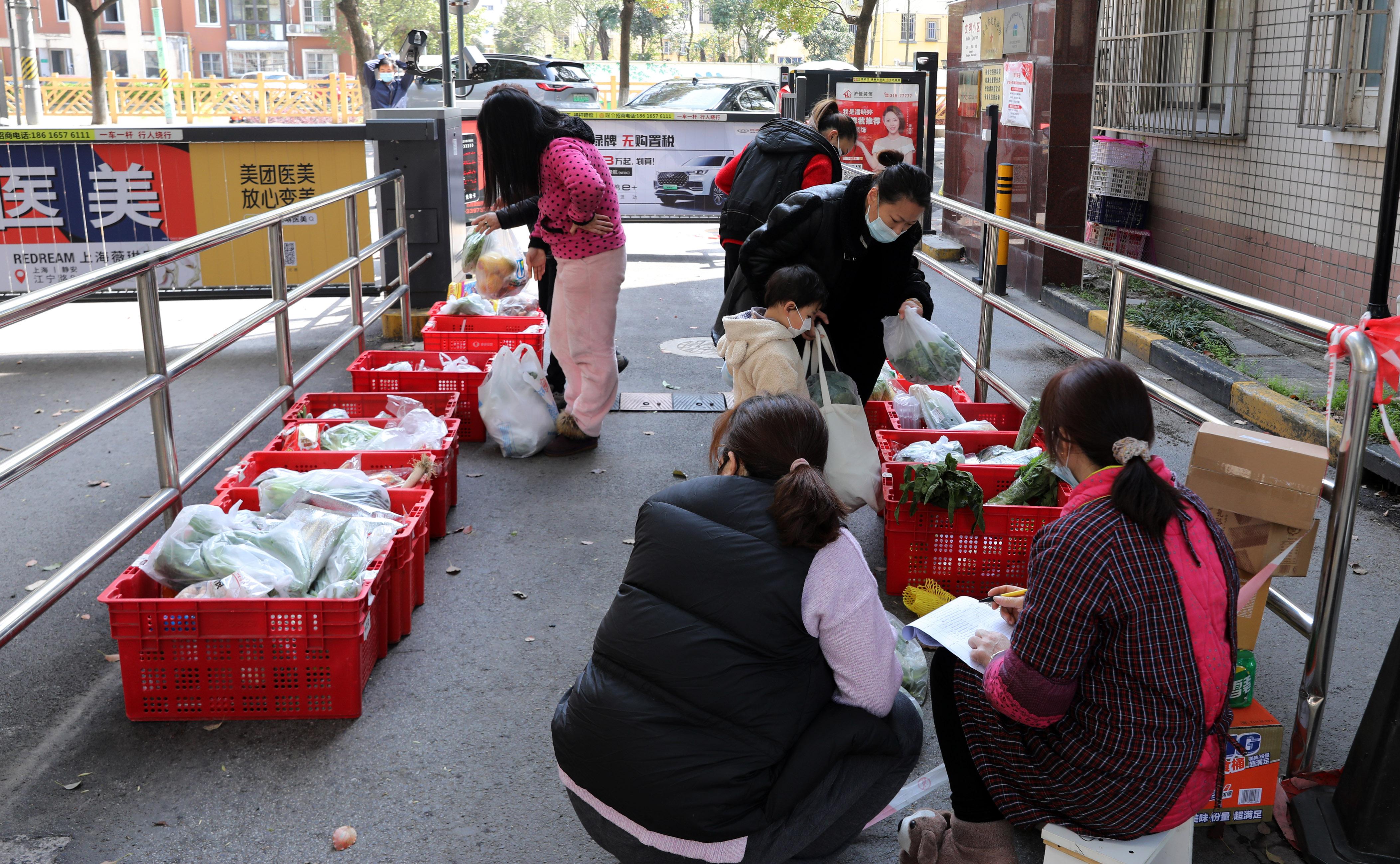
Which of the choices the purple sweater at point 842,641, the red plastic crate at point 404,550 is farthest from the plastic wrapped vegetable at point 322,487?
the purple sweater at point 842,641

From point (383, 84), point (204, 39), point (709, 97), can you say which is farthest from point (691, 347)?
point (204, 39)

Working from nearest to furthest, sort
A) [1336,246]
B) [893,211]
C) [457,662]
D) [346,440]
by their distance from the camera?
[457,662]
[893,211]
[346,440]
[1336,246]

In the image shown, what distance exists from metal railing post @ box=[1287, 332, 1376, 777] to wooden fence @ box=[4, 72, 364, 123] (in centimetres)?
2900

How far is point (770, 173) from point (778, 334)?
1.82 metres

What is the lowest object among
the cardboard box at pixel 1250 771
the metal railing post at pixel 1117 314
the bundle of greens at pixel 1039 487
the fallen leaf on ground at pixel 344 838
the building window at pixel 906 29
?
the fallen leaf on ground at pixel 344 838

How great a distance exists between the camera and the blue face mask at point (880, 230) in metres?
4.31

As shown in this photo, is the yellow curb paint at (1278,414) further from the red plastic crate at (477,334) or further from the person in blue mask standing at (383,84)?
the person in blue mask standing at (383,84)

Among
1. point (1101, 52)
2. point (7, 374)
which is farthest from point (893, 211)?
point (1101, 52)

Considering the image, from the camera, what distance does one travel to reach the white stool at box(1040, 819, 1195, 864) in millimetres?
2268

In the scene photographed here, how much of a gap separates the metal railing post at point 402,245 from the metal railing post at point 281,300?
2.12 meters

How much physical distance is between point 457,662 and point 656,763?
5.37 feet

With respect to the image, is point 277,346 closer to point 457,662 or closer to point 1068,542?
point 457,662

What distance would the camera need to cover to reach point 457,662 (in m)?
3.74

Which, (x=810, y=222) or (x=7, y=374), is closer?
(x=810, y=222)
